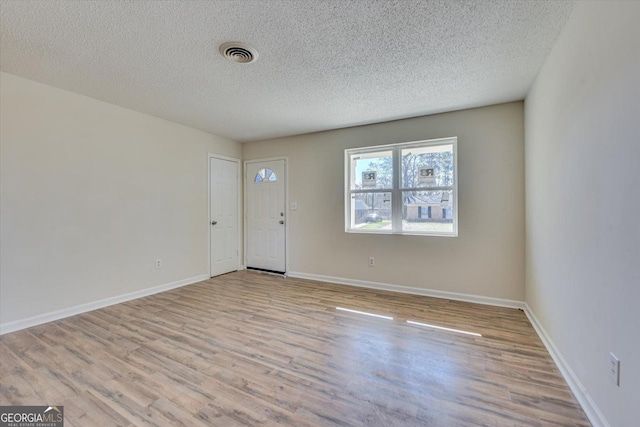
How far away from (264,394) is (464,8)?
8.98ft

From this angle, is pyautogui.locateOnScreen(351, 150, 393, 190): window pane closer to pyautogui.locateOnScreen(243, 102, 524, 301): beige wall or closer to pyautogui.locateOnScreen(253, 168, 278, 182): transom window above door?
pyautogui.locateOnScreen(243, 102, 524, 301): beige wall

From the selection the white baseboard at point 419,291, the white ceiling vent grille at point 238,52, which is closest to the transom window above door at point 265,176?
the white baseboard at point 419,291

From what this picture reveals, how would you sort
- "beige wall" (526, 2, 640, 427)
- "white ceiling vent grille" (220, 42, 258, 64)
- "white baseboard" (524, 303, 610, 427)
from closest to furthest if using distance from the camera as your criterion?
"beige wall" (526, 2, 640, 427) < "white baseboard" (524, 303, 610, 427) < "white ceiling vent grille" (220, 42, 258, 64)

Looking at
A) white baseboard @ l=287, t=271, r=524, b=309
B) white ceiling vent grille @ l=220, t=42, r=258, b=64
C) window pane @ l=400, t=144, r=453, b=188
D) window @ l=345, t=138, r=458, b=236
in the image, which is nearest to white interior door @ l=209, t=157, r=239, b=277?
white baseboard @ l=287, t=271, r=524, b=309

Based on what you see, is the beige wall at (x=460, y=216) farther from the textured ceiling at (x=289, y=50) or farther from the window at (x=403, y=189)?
the textured ceiling at (x=289, y=50)

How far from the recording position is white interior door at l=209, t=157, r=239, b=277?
15.0 feet

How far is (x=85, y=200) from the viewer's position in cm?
303

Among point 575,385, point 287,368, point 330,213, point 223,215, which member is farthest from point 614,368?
point 223,215

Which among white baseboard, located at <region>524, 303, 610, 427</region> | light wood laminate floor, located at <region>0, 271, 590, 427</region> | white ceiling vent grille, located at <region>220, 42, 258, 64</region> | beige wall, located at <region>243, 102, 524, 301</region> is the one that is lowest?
light wood laminate floor, located at <region>0, 271, 590, 427</region>

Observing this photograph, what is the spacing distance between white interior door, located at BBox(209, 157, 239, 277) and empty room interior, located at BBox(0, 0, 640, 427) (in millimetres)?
53

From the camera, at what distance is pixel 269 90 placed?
9.29 feet

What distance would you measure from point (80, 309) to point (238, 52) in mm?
3207

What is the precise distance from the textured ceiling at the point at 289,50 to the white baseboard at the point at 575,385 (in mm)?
2323

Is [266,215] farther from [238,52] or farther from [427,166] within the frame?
[238,52]
